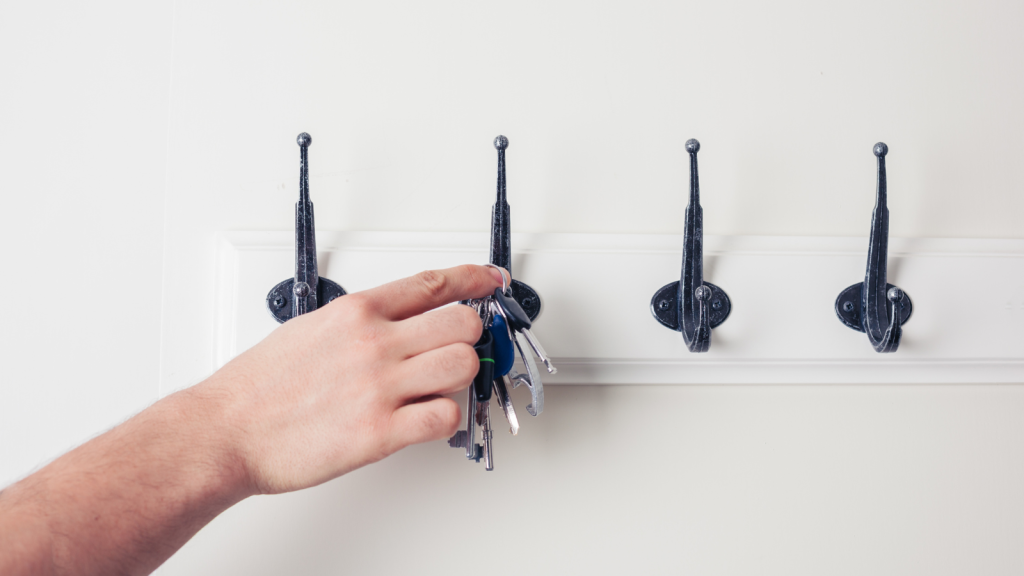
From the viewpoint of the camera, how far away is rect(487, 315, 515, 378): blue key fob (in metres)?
0.45

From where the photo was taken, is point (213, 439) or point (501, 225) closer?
point (213, 439)

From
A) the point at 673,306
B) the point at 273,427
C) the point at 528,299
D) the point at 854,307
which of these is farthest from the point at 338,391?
the point at 854,307

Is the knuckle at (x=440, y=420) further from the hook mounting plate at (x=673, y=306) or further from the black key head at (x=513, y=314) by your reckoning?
the hook mounting plate at (x=673, y=306)

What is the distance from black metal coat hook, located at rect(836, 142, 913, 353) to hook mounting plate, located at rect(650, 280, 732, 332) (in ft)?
0.37

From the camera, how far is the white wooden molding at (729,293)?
507mm

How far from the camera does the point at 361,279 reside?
506 millimetres

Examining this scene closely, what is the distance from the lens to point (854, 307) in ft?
1.74

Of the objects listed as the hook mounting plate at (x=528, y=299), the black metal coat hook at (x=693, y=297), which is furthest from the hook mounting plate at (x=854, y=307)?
the hook mounting plate at (x=528, y=299)

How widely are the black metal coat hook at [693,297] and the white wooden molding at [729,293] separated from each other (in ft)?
0.04

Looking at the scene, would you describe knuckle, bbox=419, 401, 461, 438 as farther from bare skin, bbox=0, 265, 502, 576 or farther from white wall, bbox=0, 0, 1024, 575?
white wall, bbox=0, 0, 1024, 575

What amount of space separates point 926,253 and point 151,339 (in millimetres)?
735

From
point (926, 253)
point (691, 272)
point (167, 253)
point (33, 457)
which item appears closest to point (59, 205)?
point (167, 253)

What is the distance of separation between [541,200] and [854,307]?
0.31 metres

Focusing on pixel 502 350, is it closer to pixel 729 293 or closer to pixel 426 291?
pixel 426 291
